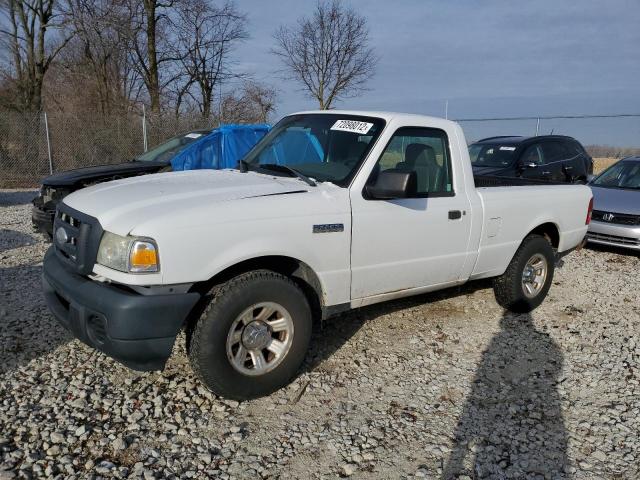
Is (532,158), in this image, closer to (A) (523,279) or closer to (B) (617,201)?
(B) (617,201)

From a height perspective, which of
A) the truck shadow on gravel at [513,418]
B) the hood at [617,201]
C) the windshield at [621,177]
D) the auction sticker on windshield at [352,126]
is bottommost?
the truck shadow on gravel at [513,418]

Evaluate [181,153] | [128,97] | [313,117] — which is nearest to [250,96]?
[128,97]

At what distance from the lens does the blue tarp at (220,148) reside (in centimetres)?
888

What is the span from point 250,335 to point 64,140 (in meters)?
13.9

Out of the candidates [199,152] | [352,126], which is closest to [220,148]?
[199,152]

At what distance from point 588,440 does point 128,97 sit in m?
25.9

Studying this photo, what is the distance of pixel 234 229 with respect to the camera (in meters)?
3.01

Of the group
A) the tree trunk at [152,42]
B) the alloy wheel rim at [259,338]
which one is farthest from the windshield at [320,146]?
the tree trunk at [152,42]

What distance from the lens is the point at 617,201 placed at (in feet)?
26.4

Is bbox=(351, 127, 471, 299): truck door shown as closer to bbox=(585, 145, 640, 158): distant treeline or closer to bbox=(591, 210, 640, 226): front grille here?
bbox=(591, 210, 640, 226): front grille

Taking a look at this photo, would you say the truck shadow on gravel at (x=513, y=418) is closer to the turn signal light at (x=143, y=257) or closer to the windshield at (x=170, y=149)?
the turn signal light at (x=143, y=257)

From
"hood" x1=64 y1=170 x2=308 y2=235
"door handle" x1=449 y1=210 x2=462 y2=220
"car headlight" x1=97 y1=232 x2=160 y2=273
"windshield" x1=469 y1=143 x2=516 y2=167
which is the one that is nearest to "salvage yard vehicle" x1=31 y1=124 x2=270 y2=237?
"hood" x1=64 y1=170 x2=308 y2=235

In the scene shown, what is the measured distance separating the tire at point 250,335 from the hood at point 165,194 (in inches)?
21.5

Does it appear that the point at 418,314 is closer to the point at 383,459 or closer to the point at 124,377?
the point at 383,459
